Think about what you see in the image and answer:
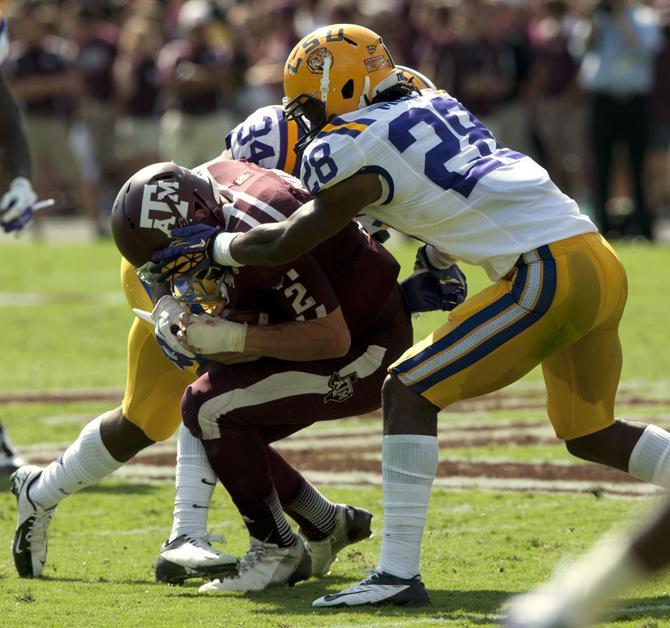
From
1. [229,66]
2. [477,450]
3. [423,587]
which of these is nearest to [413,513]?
[423,587]

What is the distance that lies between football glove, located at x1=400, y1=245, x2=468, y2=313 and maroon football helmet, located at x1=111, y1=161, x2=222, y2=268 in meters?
0.70

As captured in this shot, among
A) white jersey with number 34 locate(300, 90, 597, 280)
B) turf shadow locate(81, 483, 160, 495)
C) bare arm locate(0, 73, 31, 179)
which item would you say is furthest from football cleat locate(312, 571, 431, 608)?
bare arm locate(0, 73, 31, 179)

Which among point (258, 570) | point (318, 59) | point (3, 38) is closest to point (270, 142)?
point (318, 59)

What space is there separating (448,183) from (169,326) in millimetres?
911

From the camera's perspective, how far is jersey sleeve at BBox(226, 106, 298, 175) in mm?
5383

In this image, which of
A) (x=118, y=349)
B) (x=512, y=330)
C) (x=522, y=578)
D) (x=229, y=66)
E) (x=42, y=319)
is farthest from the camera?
(x=229, y=66)

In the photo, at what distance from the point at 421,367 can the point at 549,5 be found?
1262cm

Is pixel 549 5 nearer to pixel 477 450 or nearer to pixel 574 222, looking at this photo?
pixel 477 450

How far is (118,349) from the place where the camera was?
10195 mm

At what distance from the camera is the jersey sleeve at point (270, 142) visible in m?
5.38

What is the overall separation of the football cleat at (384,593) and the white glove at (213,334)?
29.8 inches

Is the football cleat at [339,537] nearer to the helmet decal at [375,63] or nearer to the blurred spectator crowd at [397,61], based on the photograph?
the helmet decal at [375,63]

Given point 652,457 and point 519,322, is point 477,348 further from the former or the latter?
point 652,457

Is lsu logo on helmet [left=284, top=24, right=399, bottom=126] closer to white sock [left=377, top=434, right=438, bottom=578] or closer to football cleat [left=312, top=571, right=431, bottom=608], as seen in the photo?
white sock [left=377, top=434, right=438, bottom=578]
